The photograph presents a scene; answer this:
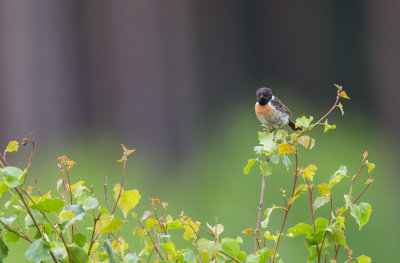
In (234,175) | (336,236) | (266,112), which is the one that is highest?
(336,236)

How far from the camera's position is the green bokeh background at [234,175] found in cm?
425

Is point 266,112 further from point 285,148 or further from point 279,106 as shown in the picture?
point 285,148

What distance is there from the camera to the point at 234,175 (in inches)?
191

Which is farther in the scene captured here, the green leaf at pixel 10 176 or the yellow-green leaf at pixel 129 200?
the yellow-green leaf at pixel 129 200

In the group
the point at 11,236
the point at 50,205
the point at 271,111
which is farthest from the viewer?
the point at 271,111

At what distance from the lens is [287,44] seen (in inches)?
304

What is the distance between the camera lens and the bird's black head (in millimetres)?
3024

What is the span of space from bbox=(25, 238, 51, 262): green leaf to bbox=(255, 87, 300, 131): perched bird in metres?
1.81

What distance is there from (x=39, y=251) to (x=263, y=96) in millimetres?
1852

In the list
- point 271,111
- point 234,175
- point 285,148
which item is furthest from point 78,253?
point 234,175

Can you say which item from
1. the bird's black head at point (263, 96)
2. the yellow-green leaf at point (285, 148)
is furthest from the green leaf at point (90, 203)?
the bird's black head at point (263, 96)

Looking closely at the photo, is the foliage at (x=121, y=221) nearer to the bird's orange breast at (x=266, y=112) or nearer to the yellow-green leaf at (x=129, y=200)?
the yellow-green leaf at (x=129, y=200)

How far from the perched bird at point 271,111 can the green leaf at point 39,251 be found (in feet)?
5.94

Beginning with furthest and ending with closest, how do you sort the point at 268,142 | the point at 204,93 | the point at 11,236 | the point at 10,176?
the point at 204,93, the point at 268,142, the point at 11,236, the point at 10,176
